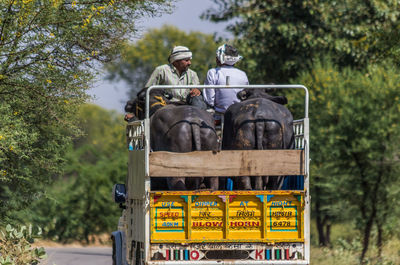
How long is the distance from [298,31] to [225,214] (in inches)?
558

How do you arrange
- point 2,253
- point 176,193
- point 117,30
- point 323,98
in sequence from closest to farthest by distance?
1. point 176,193
2. point 2,253
3. point 117,30
4. point 323,98

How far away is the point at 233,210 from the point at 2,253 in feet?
15.0

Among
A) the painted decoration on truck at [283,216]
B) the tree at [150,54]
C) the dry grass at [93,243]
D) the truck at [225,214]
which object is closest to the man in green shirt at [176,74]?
the truck at [225,214]

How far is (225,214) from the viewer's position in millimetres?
8688

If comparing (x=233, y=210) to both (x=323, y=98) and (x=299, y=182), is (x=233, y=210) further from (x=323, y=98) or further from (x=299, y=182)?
(x=323, y=98)

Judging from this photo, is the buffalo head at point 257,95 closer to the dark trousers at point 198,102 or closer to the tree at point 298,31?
Answer: the dark trousers at point 198,102

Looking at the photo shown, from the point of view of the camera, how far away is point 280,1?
22.9 metres

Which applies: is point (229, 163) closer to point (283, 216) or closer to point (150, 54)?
point (283, 216)

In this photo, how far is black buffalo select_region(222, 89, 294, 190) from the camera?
917cm

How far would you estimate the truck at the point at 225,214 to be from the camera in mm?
8602

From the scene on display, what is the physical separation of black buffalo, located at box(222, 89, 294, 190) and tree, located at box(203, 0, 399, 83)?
1219 cm

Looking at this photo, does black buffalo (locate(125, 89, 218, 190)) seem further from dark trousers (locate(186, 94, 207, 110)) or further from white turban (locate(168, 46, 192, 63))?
white turban (locate(168, 46, 192, 63))

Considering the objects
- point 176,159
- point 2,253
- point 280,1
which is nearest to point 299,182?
point 176,159

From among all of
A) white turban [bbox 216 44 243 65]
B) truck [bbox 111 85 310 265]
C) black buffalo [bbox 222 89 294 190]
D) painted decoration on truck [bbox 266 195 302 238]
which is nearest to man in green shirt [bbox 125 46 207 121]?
white turban [bbox 216 44 243 65]
